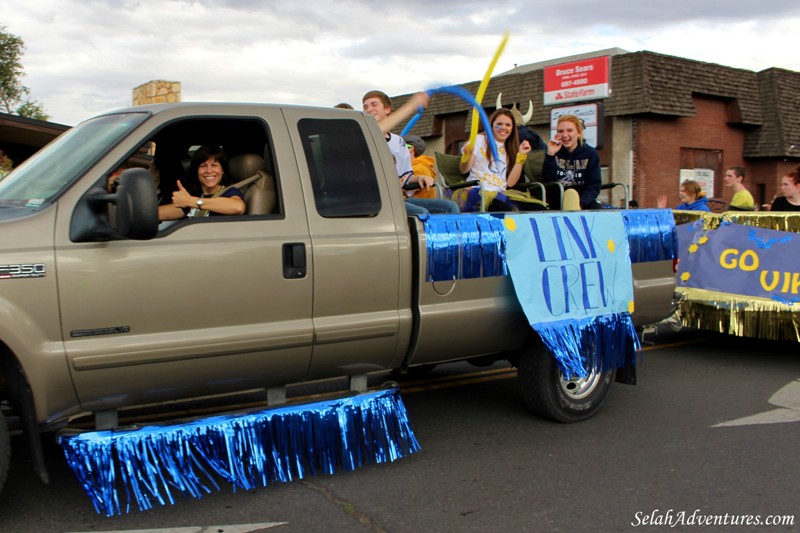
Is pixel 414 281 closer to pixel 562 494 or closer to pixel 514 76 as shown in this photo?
pixel 562 494

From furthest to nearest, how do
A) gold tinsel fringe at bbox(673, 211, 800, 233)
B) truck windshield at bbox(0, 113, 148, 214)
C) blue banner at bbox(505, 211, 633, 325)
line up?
gold tinsel fringe at bbox(673, 211, 800, 233), blue banner at bbox(505, 211, 633, 325), truck windshield at bbox(0, 113, 148, 214)

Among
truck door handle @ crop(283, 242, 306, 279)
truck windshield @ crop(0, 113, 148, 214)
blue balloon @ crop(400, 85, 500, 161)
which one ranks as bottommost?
truck door handle @ crop(283, 242, 306, 279)

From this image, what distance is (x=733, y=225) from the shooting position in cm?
810

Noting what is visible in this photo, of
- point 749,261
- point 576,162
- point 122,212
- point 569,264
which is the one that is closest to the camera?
point 122,212

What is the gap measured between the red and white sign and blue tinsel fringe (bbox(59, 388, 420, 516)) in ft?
56.7

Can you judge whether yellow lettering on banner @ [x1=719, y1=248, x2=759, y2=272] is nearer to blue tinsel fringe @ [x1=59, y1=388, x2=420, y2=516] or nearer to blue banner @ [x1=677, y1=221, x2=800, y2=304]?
blue banner @ [x1=677, y1=221, x2=800, y2=304]

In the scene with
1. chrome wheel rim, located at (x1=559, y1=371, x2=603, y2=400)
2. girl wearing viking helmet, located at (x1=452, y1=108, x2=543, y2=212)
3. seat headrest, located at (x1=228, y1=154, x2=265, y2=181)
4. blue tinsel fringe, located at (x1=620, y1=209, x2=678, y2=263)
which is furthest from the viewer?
girl wearing viking helmet, located at (x1=452, y1=108, x2=543, y2=212)

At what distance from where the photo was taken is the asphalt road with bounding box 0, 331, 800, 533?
3.85m

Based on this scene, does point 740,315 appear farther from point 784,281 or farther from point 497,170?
point 497,170

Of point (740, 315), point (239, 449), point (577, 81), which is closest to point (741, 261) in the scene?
point (740, 315)

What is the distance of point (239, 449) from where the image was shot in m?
4.12

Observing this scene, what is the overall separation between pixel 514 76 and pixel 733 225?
1831 centimetres

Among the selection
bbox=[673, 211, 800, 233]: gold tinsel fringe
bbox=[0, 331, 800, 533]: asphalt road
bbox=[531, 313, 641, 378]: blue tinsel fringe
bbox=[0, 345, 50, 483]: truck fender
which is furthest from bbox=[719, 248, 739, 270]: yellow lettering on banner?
bbox=[0, 345, 50, 483]: truck fender

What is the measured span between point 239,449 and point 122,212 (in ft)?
4.65
